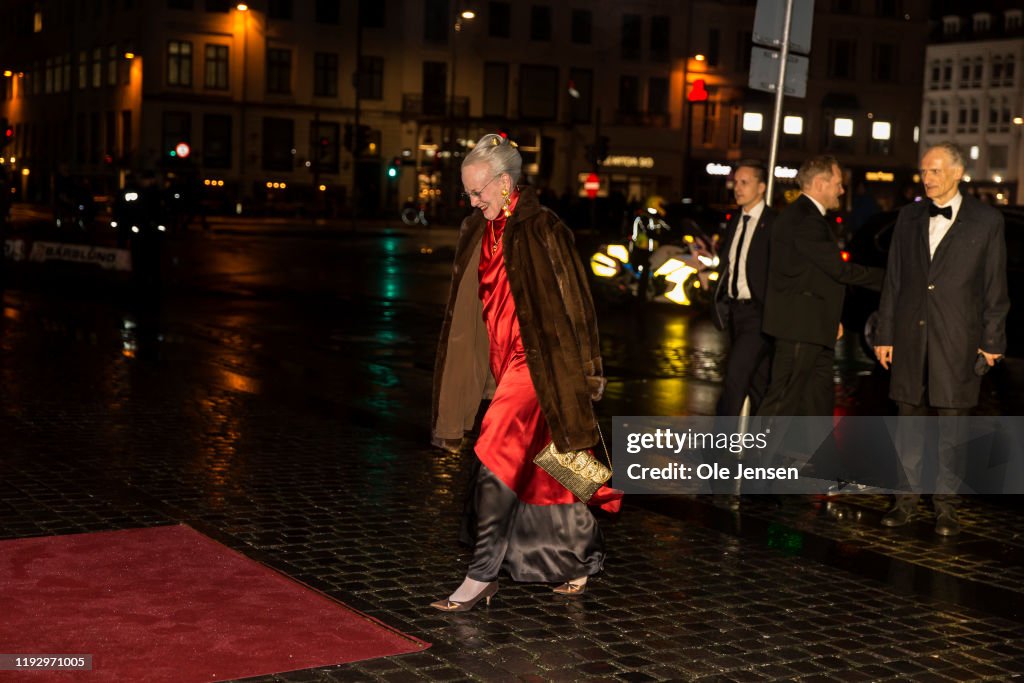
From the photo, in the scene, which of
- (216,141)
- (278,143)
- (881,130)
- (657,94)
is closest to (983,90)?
(881,130)

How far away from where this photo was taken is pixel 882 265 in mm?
15664

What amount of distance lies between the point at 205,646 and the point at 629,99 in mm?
67370

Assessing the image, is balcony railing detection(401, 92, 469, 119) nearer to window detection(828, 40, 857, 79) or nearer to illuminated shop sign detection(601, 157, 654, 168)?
illuminated shop sign detection(601, 157, 654, 168)

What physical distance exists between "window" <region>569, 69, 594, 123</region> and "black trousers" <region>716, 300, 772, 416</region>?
61910 mm

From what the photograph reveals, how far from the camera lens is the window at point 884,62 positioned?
74250 mm

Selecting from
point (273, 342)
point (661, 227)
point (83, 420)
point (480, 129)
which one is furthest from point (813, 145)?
point (83, 420)

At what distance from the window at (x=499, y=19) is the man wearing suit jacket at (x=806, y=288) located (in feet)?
203

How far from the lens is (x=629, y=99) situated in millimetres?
70938

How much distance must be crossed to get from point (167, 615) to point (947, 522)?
12.6 ft

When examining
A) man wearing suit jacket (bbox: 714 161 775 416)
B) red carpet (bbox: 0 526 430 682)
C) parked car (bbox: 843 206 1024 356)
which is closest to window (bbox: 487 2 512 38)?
parked car (bbox: 843 206 1024 356)

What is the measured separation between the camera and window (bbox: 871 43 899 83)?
2923 inches

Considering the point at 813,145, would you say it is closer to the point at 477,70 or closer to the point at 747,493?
the point at 477,70

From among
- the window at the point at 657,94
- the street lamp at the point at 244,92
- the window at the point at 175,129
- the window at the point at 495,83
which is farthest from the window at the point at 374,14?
the window at the point at 657,94

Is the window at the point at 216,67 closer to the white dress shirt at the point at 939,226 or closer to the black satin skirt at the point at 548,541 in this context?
the white dress shirt at the point at 939,226
